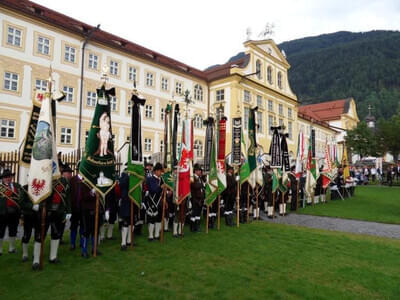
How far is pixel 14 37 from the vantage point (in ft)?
65.0

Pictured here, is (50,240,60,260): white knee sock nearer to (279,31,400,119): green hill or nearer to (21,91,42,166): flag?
(21,91,42,166): flag

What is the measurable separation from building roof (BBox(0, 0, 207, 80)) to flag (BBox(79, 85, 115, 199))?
17.8 metres

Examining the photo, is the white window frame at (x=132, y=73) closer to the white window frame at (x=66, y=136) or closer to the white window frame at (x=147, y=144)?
the white window frame at (x=147, y=144)

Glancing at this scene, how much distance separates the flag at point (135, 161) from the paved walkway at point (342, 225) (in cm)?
604

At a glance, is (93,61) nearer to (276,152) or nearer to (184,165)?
(276,152)

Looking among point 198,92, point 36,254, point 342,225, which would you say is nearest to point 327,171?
point 342,225

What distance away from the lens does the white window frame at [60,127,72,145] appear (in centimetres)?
2204

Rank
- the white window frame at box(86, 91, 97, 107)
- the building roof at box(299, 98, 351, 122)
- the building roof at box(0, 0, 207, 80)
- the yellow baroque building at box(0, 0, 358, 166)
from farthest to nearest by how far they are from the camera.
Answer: the building roof at box(299, 98, 351, 122)
the white window frame at box(86, 91, 97, 107)
the building roof at box(0, 0, 207, 80)
the yellow baroque building at box(0, 0, 358, 166)

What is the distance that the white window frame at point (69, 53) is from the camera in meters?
22.5

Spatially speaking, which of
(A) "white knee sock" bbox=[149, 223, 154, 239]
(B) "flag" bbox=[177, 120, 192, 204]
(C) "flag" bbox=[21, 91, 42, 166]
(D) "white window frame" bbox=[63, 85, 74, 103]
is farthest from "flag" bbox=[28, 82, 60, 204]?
(D) "white window frame" bbox=[63, 85, 74, 103]

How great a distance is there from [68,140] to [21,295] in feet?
64.2

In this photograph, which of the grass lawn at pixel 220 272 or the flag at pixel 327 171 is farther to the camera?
the flag at pixel 327 171

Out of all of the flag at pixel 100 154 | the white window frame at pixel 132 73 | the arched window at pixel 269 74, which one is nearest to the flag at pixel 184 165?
the flag at pixel 100 154

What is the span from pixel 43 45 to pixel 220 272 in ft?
72.0
